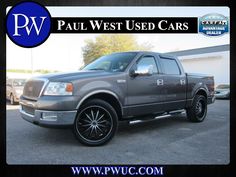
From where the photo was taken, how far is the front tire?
3.25 metres

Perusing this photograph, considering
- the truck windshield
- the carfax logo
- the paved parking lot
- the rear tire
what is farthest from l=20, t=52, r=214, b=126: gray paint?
the carfax logo

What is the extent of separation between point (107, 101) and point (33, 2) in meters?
1.85

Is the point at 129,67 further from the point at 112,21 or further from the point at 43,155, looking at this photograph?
the point at 43,155

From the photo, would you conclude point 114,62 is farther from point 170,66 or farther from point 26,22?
point 26,22

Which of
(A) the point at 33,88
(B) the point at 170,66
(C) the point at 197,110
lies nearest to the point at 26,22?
(A) the point at 33,88

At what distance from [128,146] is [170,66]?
6.92 feet

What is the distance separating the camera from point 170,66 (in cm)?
455

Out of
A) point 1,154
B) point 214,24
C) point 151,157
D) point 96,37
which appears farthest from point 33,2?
point 151,157

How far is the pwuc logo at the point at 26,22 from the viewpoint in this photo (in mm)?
2316

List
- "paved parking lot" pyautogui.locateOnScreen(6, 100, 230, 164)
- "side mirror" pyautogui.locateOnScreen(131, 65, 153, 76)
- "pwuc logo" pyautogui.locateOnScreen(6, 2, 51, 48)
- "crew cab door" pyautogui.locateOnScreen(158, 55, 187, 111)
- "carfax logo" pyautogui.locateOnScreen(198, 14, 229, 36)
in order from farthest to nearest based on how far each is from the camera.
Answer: "crew cab door" pyautogui.locateOnScreen(158, 55, 187, 111) → "side mirror" pyautogui.locateOnScreen(131, 65, 153, 76) → "paved parking lot" pyautogui.locateOnScreen(6, 100, 230, 164) → "carfax logo" pyautogui.locateOnScreen(198, 14, 229, 36) → "pwuc logo" pyautogui.locateOnScreen(6, 2, 51, 48)

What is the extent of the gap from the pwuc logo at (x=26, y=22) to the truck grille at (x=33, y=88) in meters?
1.00

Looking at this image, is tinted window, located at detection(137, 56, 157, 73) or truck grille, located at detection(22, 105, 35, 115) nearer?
truck grille, located at detection(22, 105, 35, 115)

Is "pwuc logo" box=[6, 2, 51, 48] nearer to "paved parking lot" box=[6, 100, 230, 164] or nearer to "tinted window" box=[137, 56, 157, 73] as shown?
"paved parking lot" box=[6, 100, 230, 164]

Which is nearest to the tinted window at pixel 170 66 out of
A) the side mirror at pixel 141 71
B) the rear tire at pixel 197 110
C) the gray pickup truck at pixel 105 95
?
the gray pickup truck at pixel 105 95
